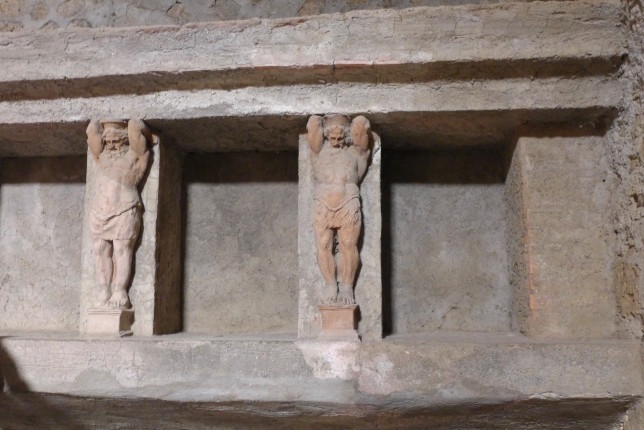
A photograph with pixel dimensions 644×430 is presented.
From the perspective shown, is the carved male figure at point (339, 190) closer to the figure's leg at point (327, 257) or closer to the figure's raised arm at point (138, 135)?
the figure's leg at point (327, 257)

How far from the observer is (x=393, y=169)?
3.55m

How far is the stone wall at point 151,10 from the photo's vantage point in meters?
3.28

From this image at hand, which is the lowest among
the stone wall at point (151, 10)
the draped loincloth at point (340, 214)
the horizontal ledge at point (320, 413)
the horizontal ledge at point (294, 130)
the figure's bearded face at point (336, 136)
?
the horizontal ledge at point (320, 413)

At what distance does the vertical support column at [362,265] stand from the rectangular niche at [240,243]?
1.67 ft

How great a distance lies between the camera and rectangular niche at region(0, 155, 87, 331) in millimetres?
3598

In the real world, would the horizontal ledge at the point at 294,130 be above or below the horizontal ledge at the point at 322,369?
above

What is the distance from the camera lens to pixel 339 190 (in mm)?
2957

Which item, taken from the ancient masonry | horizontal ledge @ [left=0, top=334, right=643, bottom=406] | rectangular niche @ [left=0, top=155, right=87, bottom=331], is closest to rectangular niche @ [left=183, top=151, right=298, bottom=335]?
the ancient masonry

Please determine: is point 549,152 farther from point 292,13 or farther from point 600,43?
point 292,13

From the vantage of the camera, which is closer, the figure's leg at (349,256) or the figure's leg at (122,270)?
the figure's leg at (349,256)

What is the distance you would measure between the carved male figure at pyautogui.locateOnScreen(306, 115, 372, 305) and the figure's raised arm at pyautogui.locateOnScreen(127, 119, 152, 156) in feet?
2.82

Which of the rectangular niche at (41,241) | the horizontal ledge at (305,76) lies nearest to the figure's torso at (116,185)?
the horizontal ledge at (305,76)

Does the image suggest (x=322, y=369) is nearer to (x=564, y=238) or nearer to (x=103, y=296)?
(x=103, y=296)

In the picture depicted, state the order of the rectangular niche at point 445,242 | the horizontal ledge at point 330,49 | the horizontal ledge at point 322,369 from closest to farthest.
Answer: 1. the horizontal ledge at point 322,369
2. the horizontal ledge at point 330,49
3. the rectangular niche at point 445,242
